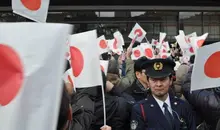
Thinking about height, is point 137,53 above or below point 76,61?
below

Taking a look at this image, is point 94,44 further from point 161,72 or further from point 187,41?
point 187,41

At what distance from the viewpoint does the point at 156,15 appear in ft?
75.2

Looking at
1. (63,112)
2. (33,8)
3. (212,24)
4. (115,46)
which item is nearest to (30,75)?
(63,112)

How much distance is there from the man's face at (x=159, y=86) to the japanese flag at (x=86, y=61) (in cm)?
38

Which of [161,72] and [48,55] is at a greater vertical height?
[48,55]

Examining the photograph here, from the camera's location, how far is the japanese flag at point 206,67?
305 centimetres

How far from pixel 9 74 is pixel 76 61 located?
1617 mm

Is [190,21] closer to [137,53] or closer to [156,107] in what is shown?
[137,53]

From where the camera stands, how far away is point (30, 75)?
1.64 meters

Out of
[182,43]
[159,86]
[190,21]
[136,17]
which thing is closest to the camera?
[159,86]

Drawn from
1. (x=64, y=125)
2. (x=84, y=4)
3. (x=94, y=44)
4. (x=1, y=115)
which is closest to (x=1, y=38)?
(x=1, y=115)

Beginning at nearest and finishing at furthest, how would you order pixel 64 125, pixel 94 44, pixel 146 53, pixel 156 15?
pixel 64 125, pixel 94 44, pixel 146 53, pixel 156 15

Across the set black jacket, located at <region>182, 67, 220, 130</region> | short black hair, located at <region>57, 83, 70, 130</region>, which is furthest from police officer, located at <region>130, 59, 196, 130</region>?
short black hair, located at <region>57, 83, 70, 130</region>

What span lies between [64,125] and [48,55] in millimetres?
385
